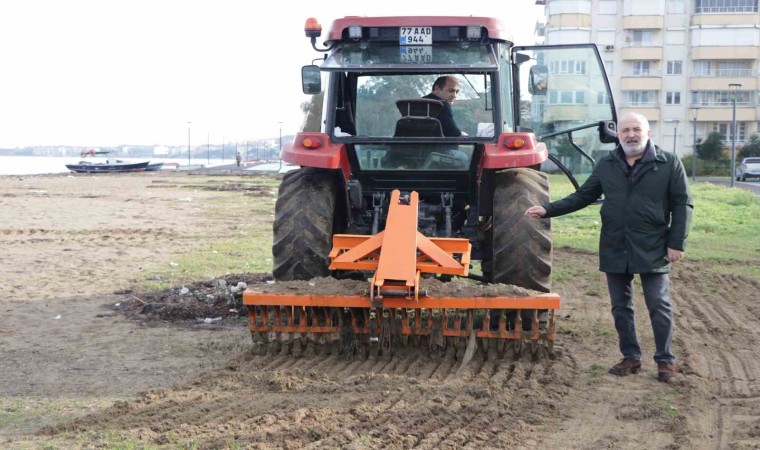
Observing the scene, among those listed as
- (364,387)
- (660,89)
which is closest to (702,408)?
(364,387)

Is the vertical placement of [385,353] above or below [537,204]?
below

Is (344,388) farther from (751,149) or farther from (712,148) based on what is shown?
(751,149)

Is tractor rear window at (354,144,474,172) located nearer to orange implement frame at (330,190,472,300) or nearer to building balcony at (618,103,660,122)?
orange implement frame at (330,190,472,300)

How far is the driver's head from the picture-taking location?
25.1ft

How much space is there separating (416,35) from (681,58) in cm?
6755

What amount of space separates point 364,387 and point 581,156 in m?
4.55

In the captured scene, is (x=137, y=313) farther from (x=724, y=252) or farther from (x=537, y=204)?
(x=724, y=252)

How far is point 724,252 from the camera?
14.0m

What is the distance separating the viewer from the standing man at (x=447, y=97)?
7.62 metres

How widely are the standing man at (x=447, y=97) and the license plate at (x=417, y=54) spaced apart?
0.28 metres

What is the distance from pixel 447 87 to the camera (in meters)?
7.66

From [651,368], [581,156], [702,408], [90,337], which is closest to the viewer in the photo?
[702,408]

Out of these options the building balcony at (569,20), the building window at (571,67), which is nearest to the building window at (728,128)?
the building balcony at (569,20)

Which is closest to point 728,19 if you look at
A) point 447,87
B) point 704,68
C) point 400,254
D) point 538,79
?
point 704,68
